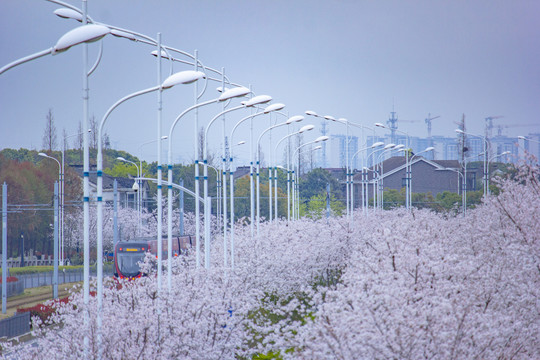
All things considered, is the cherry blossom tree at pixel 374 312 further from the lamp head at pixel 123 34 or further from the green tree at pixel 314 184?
the green tree at pixel 314 184

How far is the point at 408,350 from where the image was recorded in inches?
410

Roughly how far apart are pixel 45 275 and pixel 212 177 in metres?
29.9

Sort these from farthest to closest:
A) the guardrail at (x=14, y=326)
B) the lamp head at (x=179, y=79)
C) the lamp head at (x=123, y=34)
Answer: the guardrail at (x=14, y=326), the lamp head at (x=123, y=34), the lamp head at (x=179, y=79)

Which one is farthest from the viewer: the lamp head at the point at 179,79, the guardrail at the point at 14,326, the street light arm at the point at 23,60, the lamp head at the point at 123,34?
the guardrail at the point at 14,326

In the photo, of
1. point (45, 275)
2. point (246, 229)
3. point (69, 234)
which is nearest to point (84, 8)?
point (246, 229)

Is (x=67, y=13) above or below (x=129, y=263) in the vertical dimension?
above

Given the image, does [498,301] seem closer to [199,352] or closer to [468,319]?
[468,319]

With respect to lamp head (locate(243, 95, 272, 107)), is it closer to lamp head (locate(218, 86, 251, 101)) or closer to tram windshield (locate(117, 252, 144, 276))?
lamp head (locate(218, 86, 251, 101))

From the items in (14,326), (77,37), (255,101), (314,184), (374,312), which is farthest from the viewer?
(314,184)

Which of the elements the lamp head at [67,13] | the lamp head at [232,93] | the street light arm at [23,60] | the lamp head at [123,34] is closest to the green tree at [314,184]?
the lamp head at [232,93]

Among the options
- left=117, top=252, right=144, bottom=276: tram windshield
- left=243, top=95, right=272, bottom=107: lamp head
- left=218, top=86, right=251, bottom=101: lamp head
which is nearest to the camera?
left=218, top=86, right=251, bottom=101: lamp head

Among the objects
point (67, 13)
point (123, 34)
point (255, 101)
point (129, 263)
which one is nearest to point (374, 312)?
point (67, 13)

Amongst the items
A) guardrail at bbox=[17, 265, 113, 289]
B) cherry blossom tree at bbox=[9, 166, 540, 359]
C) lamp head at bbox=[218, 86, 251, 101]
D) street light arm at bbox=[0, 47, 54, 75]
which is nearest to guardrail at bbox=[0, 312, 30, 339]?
cherry blossom tree at bbox=[9, 166, 540, 359]

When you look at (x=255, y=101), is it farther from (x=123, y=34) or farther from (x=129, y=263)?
(x=129, y=263)
